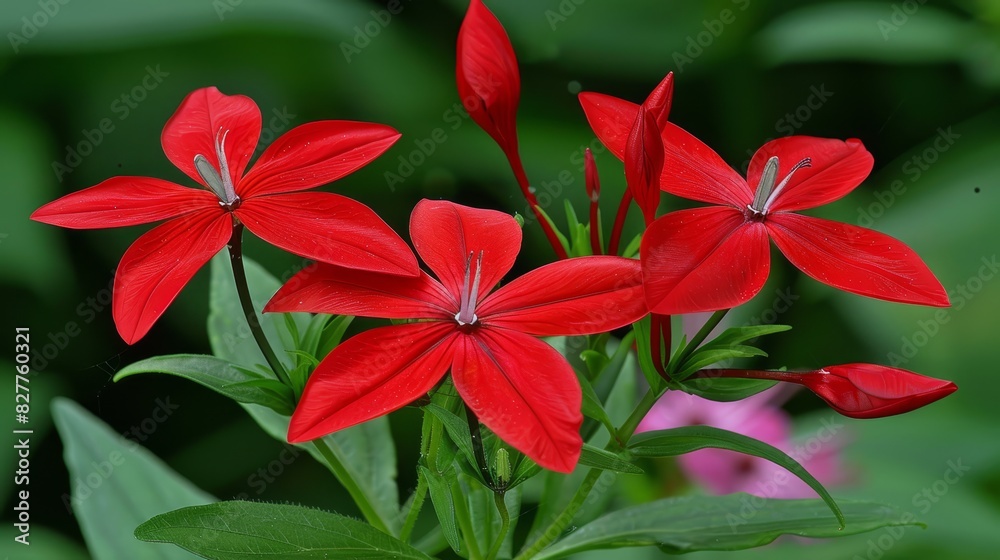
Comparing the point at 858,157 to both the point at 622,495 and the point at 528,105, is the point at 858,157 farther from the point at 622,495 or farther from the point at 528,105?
the point at 528,105

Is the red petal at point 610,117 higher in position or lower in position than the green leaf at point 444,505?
higher

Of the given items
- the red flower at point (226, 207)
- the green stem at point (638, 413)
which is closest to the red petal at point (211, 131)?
the red flower at point (226, 207)

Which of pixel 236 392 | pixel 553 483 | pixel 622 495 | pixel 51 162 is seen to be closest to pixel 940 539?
pixel 622 495

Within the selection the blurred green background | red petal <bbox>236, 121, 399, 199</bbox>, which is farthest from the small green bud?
Answer: the blurred green background

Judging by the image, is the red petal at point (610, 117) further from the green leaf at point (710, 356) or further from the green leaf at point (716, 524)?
the green leaf at point (716, 524)

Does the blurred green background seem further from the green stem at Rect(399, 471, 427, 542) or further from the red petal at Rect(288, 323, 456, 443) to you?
the red petal at Rect(288, 323, 456, 443)

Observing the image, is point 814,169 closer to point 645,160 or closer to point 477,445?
point 645,160
